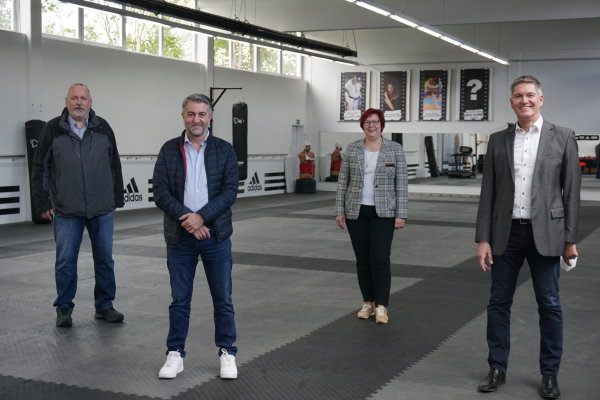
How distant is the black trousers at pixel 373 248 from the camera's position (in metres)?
5.96

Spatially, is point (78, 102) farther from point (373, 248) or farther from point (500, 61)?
point (500, 61)

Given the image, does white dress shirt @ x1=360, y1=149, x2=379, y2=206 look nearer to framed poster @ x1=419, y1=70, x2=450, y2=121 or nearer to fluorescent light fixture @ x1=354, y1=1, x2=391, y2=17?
fluorescent light fixture @ x1=354, y1=1, x2=391, y2=17

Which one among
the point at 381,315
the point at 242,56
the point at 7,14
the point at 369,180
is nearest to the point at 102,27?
the point at 7,14

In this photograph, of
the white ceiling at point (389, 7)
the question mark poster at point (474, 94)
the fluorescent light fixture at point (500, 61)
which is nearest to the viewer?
the white ceiling at point (389, 7)

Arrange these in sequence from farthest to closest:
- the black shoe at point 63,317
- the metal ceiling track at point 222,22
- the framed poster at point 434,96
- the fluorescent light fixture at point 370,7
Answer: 1. the framed poster at point 434,96
2. the metal ceiling track at point 222,22
3. the fluorescent light fixture at point 370,7
4. the black shoe at point 63,317

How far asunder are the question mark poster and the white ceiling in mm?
3497

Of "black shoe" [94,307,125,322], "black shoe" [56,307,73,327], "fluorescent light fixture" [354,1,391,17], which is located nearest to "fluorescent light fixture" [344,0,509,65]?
"fluorescent light fixture" [354,1,391,17]

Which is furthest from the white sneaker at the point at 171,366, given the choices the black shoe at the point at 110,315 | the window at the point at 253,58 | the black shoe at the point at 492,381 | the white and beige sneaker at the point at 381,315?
the window at the point at 253,58

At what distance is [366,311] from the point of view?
6277mm

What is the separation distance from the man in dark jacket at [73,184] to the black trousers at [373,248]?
1906 millimetres

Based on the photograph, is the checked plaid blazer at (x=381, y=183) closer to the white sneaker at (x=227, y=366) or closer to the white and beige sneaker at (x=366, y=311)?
the white and beige sneaker at (x=366, y=311)

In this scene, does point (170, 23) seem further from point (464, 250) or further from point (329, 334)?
point (329, 334)

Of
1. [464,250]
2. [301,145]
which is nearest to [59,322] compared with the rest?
[464,250]

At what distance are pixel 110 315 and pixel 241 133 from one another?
13.4 meters
